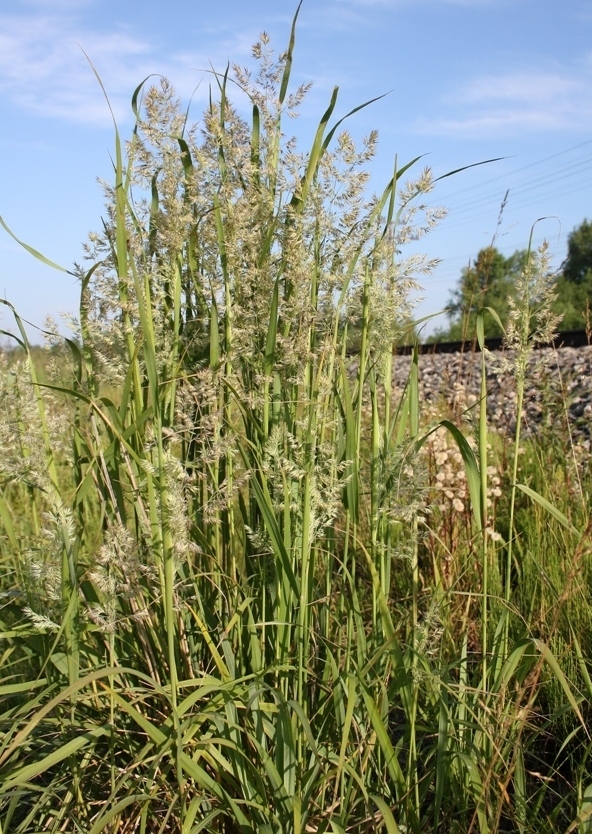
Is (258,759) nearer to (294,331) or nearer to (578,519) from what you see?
(294,331)

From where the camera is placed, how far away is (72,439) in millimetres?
1991

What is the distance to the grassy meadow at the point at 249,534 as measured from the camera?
1602 mm

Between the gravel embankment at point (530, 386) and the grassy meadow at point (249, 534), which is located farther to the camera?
the gravel embankment at point (530, 386)

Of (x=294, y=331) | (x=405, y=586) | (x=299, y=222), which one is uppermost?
(x=299, y=222)

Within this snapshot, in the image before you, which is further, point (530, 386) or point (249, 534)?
point (530, 386)

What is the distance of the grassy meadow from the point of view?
1602 millimetres

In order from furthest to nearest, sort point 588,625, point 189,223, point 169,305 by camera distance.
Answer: point 588,625
point 169,305
point 189,223

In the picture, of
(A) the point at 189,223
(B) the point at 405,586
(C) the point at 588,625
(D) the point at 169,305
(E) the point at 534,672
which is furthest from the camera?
(B) the point at 405,586

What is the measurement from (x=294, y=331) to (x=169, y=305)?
1.16 feet

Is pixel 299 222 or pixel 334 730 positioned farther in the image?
pixel 334 730

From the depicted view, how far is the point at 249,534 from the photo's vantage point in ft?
5.61

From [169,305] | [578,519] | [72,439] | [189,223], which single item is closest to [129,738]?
[72,439]

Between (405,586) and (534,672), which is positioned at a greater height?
(534,672)

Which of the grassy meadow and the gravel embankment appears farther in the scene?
the gravel embankment
